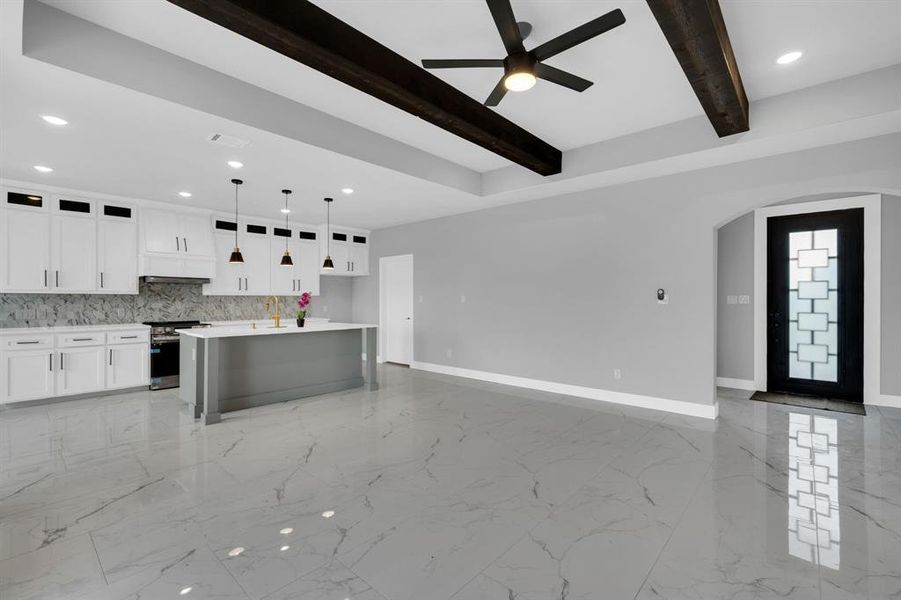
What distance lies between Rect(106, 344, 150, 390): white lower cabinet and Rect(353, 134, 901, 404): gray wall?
13.8ft

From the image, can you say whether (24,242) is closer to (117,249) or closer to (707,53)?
(117,249)

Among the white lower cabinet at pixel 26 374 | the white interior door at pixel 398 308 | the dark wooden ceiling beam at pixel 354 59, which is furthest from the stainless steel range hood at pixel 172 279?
the dark wooden ceiling beam at pixel 354 59

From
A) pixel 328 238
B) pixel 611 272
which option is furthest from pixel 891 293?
pixel 328 238

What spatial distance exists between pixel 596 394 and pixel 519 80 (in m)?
3.99

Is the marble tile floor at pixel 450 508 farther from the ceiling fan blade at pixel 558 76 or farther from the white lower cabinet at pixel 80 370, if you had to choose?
the ceiling fan blade at pixel 558 76

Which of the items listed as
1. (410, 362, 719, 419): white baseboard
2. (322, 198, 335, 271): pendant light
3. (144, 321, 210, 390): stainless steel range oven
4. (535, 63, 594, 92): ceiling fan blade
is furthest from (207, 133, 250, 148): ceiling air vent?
(410, 362, 719, 419): white baseboard

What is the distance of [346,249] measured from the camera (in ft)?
26.4

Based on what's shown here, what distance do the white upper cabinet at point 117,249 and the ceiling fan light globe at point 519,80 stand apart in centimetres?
577

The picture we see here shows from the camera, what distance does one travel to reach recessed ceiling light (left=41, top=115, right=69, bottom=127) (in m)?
3.17

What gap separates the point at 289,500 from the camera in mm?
2623

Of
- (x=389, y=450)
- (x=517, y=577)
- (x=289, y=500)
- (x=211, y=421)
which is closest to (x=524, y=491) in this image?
(x=517, y=577)

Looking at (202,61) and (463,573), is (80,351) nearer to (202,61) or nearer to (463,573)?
(202,61)

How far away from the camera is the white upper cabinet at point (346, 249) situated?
7797 millimetres

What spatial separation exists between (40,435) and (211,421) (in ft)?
4.74
